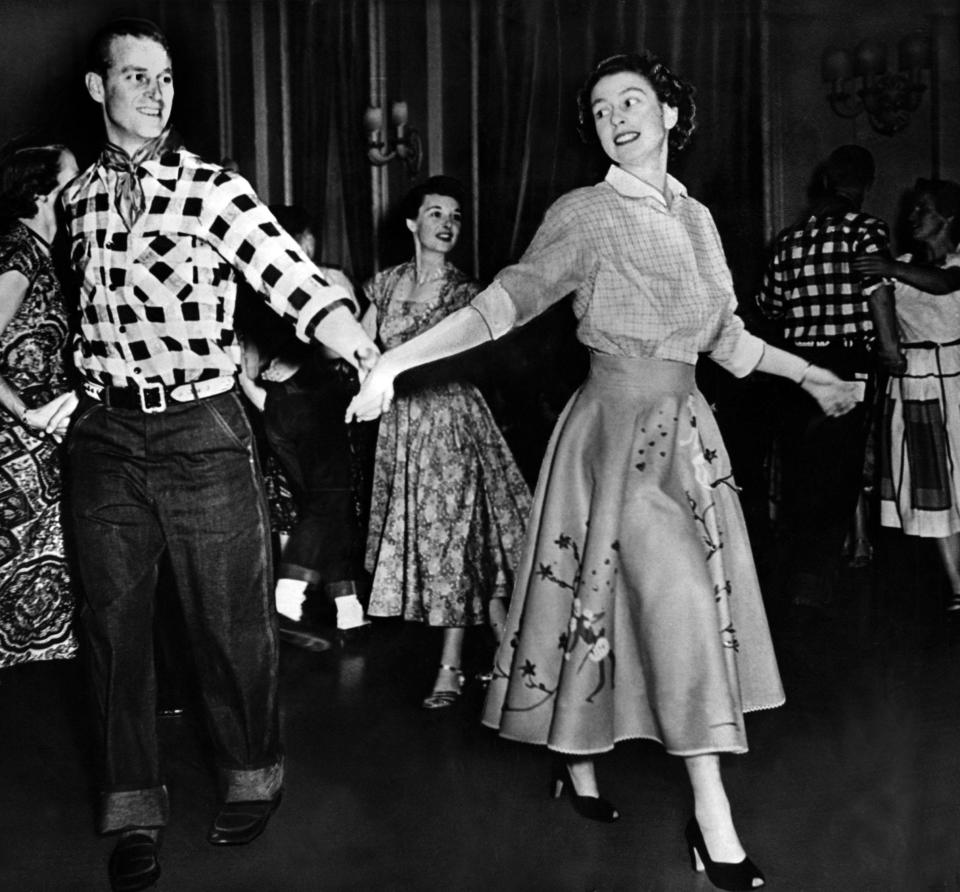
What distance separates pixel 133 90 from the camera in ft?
4.98

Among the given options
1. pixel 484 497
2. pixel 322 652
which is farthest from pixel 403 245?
pixel 322 652

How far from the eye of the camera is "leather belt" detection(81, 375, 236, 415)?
152cm

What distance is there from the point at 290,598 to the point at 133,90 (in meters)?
0.95

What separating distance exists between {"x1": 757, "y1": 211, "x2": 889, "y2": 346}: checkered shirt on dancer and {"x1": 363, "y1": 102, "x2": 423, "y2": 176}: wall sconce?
631mm

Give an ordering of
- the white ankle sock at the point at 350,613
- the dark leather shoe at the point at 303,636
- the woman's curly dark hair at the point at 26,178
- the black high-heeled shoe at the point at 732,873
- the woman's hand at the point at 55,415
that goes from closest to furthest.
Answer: the black high-heeled shoe at the point at 732,873, the woman's hand at the point at 55,415, the woman's curly dark hair at the point at 26,178, the dark leather shoe at the point at 303,636, the white ankle sock at the point at 350,613

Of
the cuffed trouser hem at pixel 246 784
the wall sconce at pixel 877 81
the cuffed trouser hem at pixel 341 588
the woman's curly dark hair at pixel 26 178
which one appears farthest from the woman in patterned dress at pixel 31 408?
the wall sconce at pixel 877 81

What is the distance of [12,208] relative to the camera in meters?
1.85

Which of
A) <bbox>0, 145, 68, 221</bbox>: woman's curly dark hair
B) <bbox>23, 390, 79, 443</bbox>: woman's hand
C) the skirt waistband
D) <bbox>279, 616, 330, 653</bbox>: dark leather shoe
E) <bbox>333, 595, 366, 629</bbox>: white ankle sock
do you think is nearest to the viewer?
the skirt waistband

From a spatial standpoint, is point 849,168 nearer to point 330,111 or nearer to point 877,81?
point 877,81

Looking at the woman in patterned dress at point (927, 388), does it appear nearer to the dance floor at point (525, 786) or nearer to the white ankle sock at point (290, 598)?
the dance floor at point (525, 786)

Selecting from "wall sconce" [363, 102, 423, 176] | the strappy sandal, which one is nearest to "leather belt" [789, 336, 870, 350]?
"wall sconce" [363, 102, 423, 176]

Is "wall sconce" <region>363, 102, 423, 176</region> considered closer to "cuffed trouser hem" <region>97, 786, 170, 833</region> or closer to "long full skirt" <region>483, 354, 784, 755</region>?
"long full skirt" <region>483, 354, 784, 755</region>

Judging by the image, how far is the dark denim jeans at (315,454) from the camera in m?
1.92

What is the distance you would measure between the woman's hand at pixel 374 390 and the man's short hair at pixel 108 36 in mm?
563
